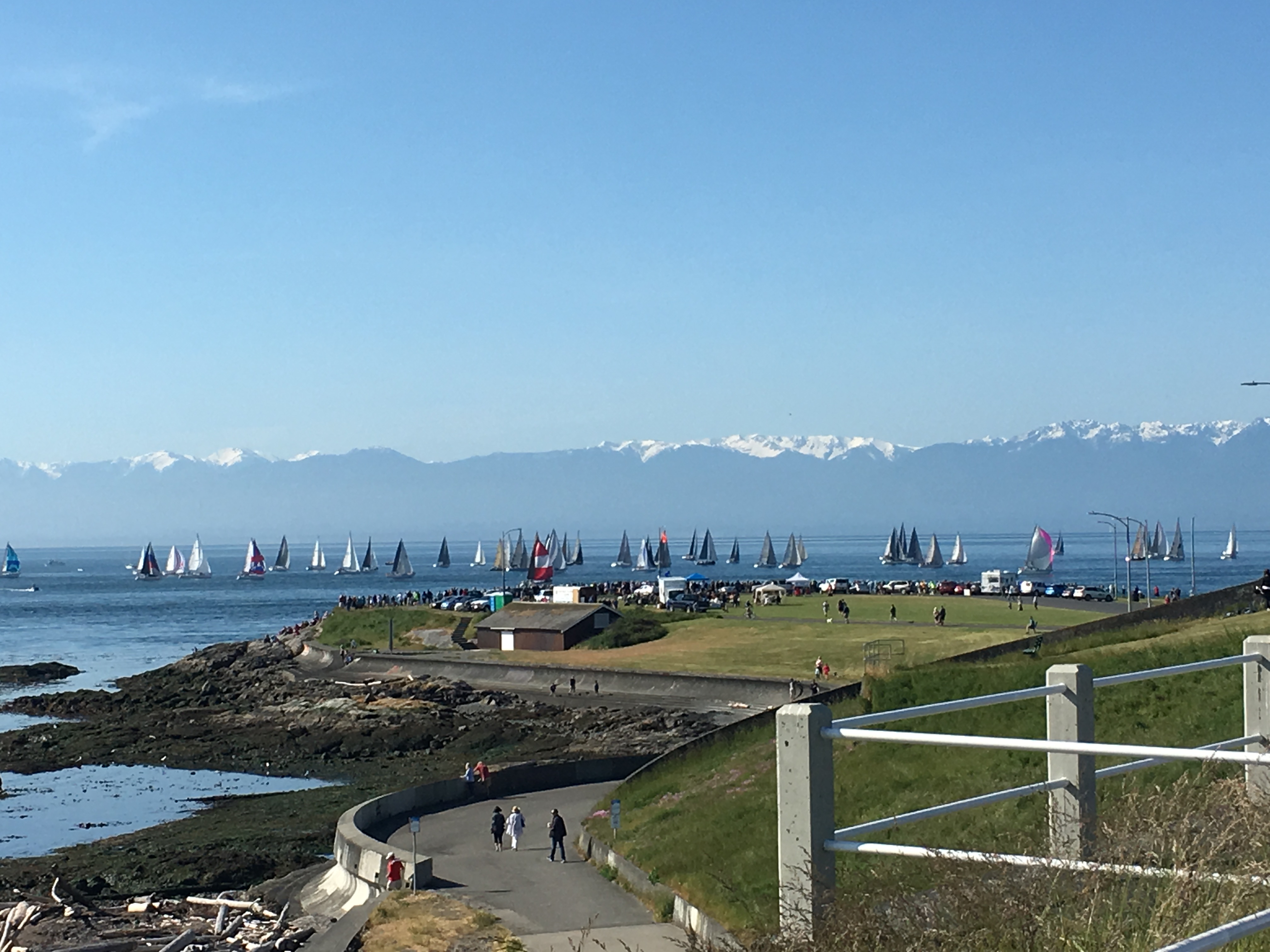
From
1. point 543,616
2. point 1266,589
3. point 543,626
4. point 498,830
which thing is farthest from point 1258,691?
point 543,616

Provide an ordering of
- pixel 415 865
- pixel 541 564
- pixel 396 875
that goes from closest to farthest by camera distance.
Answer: pixel 396 875, pixel 415 865, pixel 541 564

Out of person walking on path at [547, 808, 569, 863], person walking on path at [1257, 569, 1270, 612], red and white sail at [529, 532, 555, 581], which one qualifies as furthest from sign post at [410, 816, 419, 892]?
red and white sail at [529, 532, 555, 581]

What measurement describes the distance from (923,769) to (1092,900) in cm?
1972

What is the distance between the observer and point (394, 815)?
109 feet

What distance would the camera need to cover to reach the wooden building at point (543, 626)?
79.1 metres

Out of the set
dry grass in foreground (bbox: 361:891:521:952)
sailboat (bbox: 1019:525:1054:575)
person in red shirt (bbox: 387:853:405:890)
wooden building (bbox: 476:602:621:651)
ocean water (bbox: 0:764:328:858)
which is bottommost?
ocean water (bbox: 0:764:328:858)

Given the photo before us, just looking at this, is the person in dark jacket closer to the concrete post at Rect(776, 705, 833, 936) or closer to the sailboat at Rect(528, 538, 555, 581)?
the concrete post at Rect(776, 705, 833, 936)

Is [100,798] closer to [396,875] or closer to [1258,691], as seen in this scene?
[396,875]

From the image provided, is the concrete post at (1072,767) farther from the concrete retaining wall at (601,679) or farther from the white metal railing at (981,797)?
the concrete retaining wall at (601,679)

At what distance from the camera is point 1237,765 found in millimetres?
10656

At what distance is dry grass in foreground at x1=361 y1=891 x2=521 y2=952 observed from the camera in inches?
864

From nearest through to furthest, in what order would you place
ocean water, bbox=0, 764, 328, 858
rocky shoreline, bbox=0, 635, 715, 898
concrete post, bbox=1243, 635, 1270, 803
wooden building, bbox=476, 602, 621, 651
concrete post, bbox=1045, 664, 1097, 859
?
1. concrete post, bbox=1045, 664, 1097, 859
2. concrete post, bbox=1243, 635, 1270, 803
3. rocky shoreline, bbox=0, 635, 715, 898
4. ocean water, bbox=0, 764, 328, 858
5. wooden building, bbox=476, 602, 621, 651

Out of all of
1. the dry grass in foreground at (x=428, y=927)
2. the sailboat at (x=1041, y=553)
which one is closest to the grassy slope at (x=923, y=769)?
the dry grass in foreground at (x=428, y=927)

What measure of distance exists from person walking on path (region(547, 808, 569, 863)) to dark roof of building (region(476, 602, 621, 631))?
49856 millimetres
